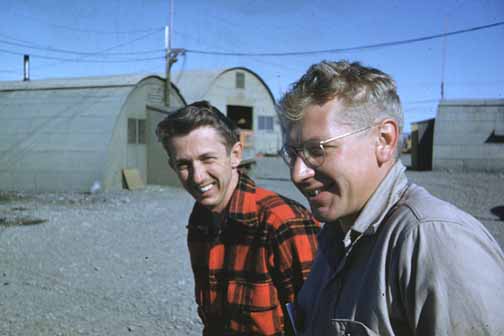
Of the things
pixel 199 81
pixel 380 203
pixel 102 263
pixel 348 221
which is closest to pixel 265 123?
pixel 199 81

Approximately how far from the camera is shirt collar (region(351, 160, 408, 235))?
1259mm

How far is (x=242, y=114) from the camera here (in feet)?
116

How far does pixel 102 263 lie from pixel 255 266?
5.07m

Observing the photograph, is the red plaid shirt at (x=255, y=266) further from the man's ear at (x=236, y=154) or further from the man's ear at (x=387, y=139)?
the man's ear at (x=387, y=139)

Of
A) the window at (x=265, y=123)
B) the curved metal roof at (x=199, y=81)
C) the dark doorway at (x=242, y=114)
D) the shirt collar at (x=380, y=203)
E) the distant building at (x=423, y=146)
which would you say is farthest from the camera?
the dark doorway at (x=242, y=114)

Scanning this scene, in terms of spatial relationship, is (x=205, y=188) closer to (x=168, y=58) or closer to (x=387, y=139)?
(x=387, y=139)

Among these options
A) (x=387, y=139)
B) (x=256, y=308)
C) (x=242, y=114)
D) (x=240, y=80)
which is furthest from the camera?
(x=242, y=114)

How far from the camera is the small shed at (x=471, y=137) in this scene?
16812 mm

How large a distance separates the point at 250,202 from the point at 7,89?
60.6 ft

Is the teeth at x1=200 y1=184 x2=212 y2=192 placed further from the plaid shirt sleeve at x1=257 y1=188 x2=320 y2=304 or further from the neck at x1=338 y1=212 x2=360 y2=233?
the neck at x1=338 y1=212 x2=360 y2=233

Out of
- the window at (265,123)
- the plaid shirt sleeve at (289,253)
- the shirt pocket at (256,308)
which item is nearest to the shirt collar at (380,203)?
the plaid shirt sleeve at (289,253)

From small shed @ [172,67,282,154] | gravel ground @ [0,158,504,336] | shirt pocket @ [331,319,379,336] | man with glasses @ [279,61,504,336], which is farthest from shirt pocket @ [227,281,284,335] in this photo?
small shed @ [172,67,282,154]

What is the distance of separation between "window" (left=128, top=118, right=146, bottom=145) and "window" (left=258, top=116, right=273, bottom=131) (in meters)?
17.2

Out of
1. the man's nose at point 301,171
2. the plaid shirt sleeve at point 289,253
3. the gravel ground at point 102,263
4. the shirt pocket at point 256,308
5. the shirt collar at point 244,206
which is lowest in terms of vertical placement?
the gravel ground at point 102,263
